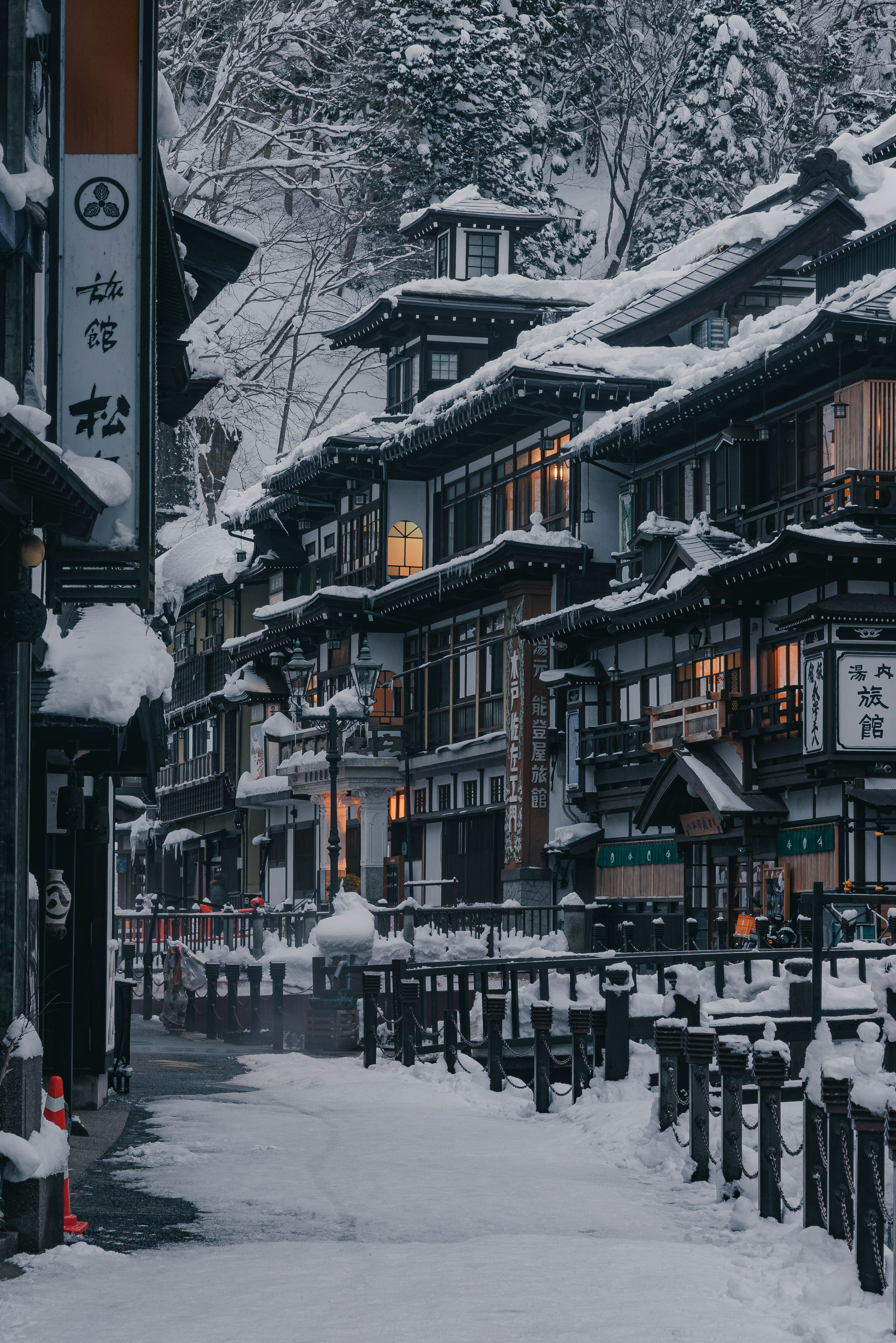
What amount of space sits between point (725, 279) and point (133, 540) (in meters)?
31.1

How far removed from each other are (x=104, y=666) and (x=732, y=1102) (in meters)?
5.99

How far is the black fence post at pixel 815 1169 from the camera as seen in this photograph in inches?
445

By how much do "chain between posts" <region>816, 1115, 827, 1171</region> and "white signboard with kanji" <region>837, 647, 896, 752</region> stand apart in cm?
2083

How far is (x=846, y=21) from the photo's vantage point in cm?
7425

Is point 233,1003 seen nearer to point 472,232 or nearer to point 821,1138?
point 821,1138

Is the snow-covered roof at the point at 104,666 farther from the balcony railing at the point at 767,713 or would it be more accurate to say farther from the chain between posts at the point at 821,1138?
the balcony railing at the point at 767,713

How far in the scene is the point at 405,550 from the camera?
50.1 meters

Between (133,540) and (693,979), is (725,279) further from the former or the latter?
(133,540)

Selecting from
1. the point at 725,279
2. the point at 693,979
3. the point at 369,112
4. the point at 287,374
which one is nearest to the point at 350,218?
the point at 369,112

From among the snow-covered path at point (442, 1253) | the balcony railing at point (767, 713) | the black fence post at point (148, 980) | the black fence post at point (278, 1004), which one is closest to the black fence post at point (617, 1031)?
the snow-covered path at point (442, 1253)

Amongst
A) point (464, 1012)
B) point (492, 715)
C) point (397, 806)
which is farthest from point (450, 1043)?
point (397, 806)

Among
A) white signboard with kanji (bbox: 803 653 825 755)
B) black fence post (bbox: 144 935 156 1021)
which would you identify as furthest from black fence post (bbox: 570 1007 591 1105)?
black fence post (bbox: 144 935 156 1021)

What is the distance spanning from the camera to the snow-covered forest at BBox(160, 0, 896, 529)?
58.0 m

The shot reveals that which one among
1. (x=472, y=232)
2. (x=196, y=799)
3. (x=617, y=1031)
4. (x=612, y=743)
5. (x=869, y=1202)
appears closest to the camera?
(x=869, y=1202)
